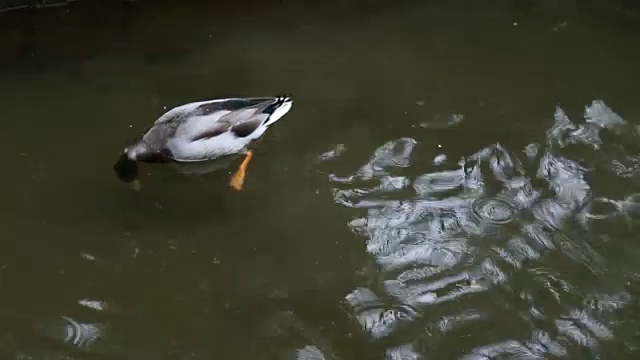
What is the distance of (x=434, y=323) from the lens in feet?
11.5

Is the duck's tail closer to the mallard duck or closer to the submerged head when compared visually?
the mallard duck

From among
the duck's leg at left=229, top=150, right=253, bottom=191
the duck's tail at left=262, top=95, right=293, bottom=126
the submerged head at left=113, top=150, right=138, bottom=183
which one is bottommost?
the duck's leg at left=229, top=150, right=253, bottom=191

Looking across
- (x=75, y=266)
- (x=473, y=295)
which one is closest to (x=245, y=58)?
(x=75, y=266)

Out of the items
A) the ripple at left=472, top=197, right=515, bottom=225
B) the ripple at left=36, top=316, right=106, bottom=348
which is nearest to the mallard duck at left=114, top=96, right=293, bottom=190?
the ripple at left=36, top=316, right=106, bottom=348

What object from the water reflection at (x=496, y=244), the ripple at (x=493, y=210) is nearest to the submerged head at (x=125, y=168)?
the water reflection at (x=496, y=244)

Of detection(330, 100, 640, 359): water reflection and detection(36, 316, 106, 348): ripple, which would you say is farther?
detection(330, 100, 640, 359): water reflection

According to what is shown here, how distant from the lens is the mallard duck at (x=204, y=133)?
Result: 13.3 feet

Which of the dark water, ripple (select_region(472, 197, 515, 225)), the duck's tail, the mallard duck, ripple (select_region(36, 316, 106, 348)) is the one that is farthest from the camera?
the duck's tail

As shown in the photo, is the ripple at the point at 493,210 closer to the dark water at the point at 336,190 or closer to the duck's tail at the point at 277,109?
the dark water at the point at 336,190

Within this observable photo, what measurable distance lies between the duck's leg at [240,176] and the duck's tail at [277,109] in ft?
0.68

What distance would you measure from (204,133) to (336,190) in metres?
0.70

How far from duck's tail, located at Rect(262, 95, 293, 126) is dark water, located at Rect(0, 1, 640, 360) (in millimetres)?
160

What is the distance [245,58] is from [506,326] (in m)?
2.24

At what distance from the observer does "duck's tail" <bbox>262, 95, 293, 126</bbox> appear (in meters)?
4.23
